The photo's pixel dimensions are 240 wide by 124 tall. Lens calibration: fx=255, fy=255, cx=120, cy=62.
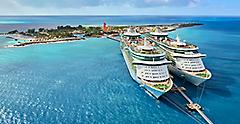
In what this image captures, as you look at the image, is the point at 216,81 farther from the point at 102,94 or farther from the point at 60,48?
the point at 60,48

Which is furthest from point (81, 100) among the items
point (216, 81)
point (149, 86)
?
point (216, 81)

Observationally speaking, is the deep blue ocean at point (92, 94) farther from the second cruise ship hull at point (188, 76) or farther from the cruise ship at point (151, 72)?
the cruise ship at point (151, 72)

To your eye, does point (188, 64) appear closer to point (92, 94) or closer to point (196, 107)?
point (196, 107)

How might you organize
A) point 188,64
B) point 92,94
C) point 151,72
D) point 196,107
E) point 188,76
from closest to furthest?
1. point 196,107
2. point 92,94
3. point 151,72
4. point 188,76
5. point 188,64

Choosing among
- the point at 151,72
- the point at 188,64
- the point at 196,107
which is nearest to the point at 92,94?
the point at 151,72

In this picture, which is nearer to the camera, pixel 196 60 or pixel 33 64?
pixel 196 60

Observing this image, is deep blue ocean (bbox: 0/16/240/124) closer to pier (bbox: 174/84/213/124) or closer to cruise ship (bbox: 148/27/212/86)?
pier (bbox: 174/84/213/124)

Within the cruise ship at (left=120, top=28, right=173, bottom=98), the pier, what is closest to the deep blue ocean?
A: the pier

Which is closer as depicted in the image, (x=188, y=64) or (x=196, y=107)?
(x=196, y=107)

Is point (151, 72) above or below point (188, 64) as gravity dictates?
below

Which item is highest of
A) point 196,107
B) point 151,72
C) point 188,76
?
point 151,72

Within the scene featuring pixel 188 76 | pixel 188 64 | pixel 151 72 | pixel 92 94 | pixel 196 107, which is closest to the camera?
pixel 196 107
